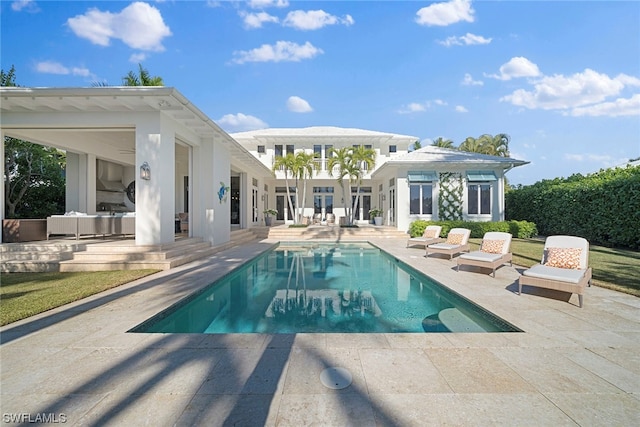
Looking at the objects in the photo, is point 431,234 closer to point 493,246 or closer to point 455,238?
point 455,238

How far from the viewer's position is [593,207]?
42.3 ft

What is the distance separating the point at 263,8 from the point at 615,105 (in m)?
27.5

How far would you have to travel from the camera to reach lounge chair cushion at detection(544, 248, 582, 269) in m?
5.49

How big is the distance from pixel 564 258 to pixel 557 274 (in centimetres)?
91

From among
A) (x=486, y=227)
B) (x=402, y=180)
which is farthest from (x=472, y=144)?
(x=486, y=227)

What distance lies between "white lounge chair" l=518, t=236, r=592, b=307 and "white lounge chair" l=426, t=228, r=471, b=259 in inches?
120

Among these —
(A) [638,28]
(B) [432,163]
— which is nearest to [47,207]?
(B) [432,163]

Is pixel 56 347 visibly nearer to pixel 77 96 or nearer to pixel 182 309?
pixel 182 309

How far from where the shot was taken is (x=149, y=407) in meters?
2.17

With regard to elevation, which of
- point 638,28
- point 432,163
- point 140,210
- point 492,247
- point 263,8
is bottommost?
point 492,247

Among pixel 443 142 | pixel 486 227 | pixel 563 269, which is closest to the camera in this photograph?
pixel 563 269

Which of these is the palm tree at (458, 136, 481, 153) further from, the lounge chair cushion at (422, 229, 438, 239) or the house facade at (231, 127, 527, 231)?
the lounge chair cushion at (422, 229, 438, 239)

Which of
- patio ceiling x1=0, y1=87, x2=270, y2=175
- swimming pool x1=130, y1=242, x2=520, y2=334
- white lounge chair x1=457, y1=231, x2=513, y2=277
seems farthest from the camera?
patio ceiling x1=0, y1=87, x2=270, y2=175

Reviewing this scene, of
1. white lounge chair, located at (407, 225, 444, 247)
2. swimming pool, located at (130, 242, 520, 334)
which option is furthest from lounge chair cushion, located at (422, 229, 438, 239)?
swimming pool, located at (130, 242, 520, 334)
